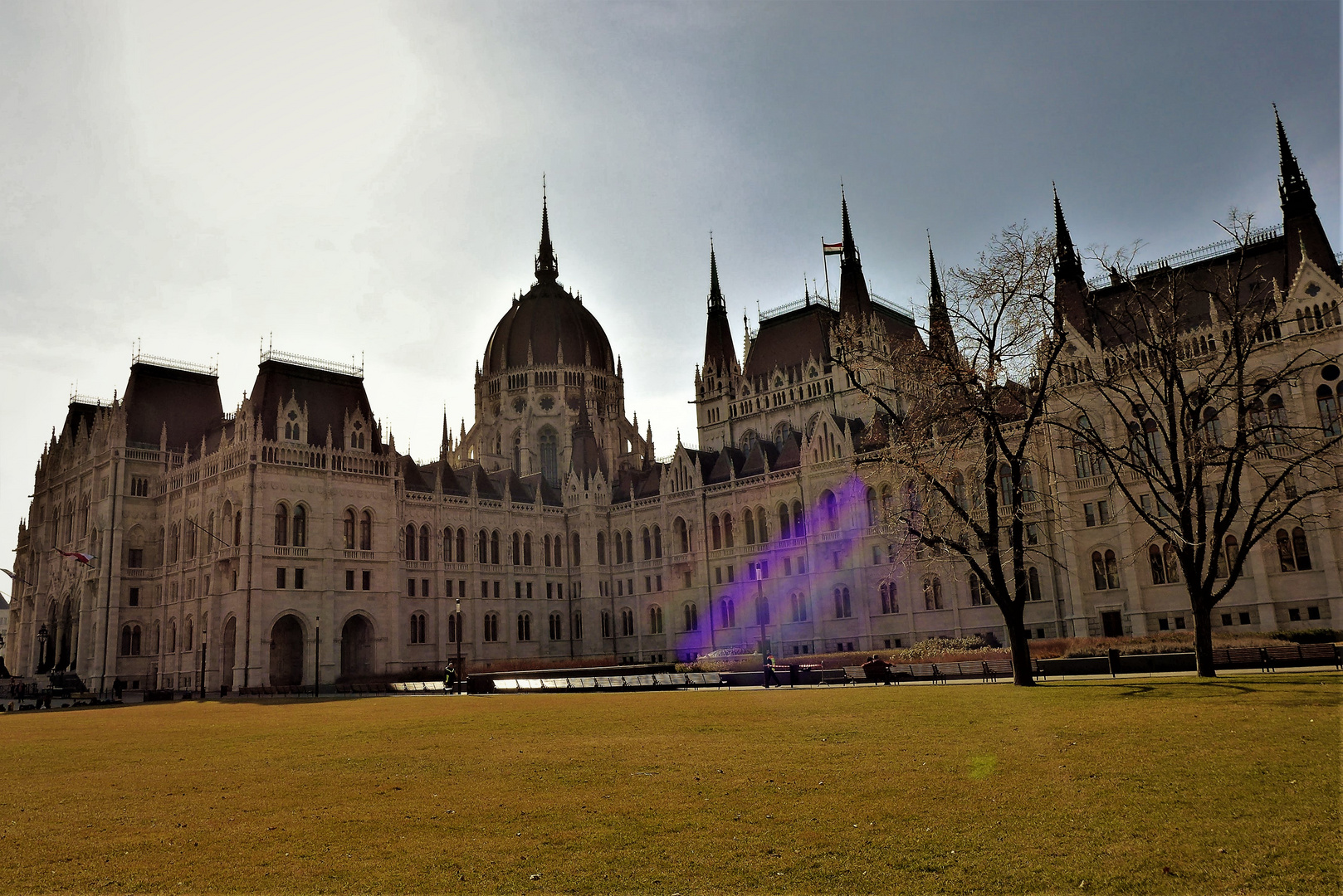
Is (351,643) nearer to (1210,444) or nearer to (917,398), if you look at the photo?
(917,398)

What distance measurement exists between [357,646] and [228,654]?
8.48 m

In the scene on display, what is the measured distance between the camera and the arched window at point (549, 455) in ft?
325

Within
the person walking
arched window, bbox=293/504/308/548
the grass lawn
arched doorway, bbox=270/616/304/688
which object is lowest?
the grass lawn

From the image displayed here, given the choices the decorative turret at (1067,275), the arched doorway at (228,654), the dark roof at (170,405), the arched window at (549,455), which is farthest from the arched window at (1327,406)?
the dark roof at (170,405)

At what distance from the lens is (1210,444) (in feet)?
103

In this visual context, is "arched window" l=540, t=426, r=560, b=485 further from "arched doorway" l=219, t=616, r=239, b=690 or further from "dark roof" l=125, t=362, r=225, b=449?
"arched doorway" l=219, t=616, r=239, b=690

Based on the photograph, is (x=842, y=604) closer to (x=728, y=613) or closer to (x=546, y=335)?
(x=728, y=613)

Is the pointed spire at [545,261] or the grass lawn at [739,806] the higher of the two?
the pointed spire at [545,261]

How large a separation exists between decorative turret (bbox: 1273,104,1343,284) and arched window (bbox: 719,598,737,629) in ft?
137

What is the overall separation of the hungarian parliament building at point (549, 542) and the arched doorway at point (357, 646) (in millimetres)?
169

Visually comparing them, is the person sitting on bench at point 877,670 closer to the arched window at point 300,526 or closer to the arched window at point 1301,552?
the arched window at point 1301,552

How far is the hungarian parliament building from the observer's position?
190 feet

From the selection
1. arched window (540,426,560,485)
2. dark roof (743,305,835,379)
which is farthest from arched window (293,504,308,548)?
dark roof (743,305,835,379)

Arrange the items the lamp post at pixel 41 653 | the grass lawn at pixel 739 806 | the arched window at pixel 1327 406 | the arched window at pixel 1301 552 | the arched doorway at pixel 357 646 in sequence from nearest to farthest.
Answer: the grass lawn at pixel 739 806
the arched window at pixel 1301 552
the arched window at pixel 1327 406
the arched doorway at pixel 357 646
the lamp post at pixel 41 653
